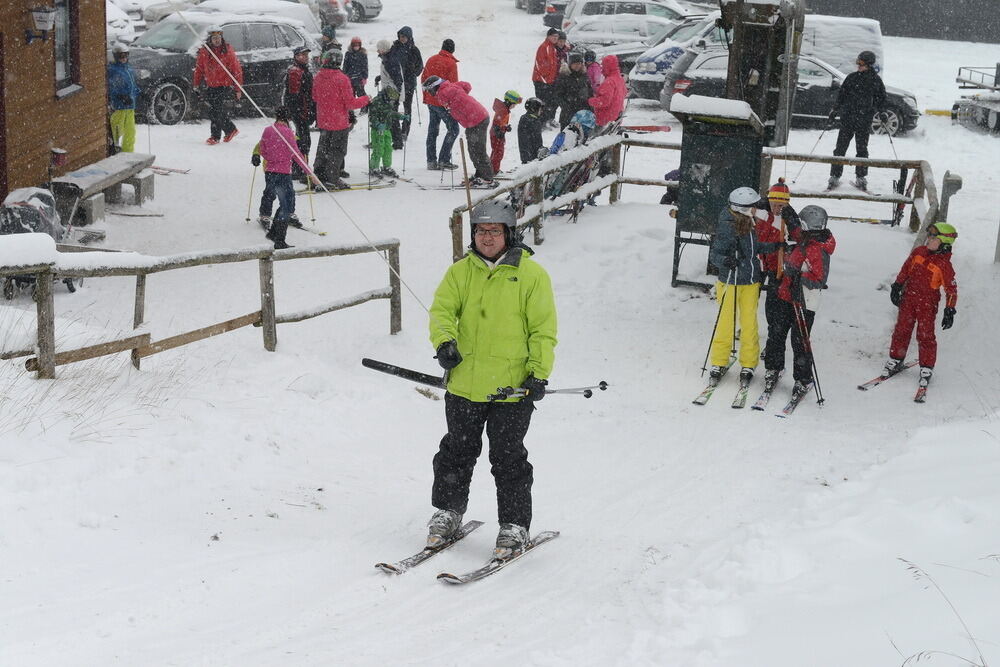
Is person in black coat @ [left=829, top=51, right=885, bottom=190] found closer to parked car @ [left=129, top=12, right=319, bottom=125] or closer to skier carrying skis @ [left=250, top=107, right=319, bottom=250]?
skier carrying skis @ [left=250, top=107, right=319, bottom=250]

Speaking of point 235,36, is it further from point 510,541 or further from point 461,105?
point 510,541

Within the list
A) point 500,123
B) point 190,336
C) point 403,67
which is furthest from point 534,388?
point 403,67

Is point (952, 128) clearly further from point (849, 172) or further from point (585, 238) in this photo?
point (585, 238)

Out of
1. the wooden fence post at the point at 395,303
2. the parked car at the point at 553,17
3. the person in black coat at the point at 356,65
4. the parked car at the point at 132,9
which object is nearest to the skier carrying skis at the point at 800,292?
the wooden fence post at the point at 395,303

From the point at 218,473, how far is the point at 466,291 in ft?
6.42

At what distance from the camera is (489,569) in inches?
227

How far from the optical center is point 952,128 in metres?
20.5

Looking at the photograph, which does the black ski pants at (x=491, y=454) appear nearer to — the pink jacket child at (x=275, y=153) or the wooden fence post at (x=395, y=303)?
the wooden fence post at (x=395, y=303)

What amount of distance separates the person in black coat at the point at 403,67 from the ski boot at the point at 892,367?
9.22 meters

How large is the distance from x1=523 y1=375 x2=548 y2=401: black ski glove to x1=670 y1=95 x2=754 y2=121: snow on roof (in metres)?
5.99

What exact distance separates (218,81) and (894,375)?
11850 millimetres

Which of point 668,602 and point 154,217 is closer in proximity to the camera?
point 668,602

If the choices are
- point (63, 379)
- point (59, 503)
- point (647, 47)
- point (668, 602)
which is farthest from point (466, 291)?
point (647, 47)

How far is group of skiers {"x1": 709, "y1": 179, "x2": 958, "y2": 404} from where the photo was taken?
9.38 metres
